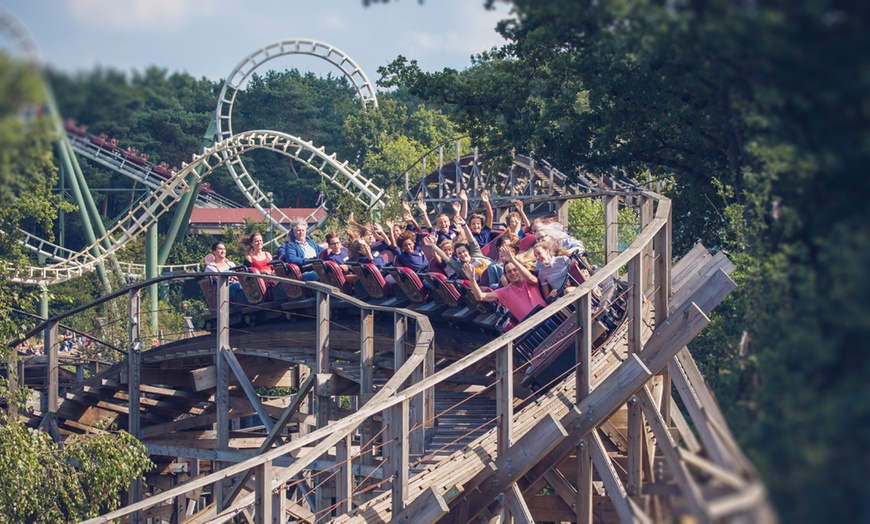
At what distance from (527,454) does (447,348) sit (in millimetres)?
4040

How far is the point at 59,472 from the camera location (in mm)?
10594

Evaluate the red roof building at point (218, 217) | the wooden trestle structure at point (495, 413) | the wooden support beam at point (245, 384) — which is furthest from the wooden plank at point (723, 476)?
the red roof building at point (218, 217)

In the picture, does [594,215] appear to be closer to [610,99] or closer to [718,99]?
[610,99]

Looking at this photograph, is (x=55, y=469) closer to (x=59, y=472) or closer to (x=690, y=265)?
(x=59, y=472)

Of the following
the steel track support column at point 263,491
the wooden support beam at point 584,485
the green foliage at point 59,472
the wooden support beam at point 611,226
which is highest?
the wooden support beam at point 611,226

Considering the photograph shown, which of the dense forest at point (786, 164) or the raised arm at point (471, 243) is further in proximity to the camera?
the raised arm at point (471, 243)

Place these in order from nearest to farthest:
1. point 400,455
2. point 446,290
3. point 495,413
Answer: point 400,455, point 495,413, point 446,290

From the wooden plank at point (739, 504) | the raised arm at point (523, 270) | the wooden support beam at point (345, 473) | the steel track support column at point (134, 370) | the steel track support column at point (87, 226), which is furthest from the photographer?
the steel track support column at point (87, 226)

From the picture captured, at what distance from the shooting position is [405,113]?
53.9m

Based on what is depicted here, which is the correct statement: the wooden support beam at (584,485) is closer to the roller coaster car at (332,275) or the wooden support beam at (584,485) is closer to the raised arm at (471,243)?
the raised arm at (471,243)

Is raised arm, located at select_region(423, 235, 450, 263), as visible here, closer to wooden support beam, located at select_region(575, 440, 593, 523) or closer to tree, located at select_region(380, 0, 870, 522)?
wooden support beam, located at select_region(575, 440, 593, 523)

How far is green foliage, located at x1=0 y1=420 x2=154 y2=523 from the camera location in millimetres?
10297

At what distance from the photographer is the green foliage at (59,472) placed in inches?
405

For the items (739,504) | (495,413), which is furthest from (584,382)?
(739,504)
